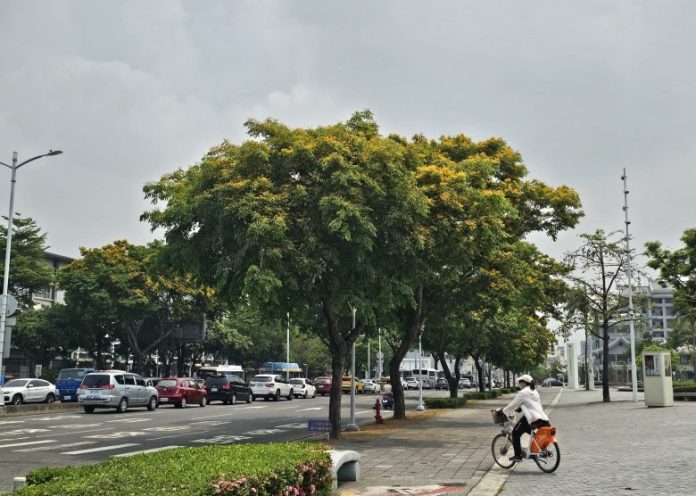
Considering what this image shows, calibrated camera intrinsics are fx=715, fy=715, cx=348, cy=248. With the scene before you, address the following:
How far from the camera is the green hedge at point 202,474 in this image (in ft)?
19.4

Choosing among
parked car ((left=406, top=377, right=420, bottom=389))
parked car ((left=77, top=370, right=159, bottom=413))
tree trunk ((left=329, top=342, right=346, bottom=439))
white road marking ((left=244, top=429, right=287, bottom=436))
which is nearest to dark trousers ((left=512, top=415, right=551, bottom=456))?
tree trunk ((left=329, top=342, right=346, bottom=439))

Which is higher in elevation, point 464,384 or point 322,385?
point 322,385

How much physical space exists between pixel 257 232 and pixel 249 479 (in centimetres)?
827

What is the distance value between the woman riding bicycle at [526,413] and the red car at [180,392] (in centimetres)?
2770

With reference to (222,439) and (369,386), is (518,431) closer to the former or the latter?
(222,439)

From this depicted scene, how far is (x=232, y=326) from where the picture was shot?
249ft

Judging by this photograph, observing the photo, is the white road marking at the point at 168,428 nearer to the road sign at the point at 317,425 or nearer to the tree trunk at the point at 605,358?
the road sign at the point at 317,425

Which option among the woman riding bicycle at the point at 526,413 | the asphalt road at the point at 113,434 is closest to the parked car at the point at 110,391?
the asphalt road at the point at 113,434

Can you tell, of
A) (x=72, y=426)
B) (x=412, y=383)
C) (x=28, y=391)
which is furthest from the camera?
(x=412, y=383)

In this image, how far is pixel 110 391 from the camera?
31.0 meters

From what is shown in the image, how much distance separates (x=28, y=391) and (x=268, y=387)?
15.4 m

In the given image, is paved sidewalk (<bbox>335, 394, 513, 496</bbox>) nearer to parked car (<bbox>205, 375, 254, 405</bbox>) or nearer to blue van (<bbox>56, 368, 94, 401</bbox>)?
parked car (<bbox>205, 375, 254, 405</bbox>)

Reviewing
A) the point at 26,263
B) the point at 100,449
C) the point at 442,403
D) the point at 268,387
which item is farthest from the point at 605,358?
the point at 26,263

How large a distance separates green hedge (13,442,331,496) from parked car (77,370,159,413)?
2381cm
